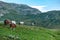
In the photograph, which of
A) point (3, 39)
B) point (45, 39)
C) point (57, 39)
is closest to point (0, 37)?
point (3, 39)

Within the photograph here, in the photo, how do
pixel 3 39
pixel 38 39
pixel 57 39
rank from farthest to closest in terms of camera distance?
pixel 57 39 → pixel 38 39 → pixel 3 39

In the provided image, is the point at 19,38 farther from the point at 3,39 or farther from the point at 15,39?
the point at 3,39

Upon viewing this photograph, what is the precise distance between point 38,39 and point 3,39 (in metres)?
6.99

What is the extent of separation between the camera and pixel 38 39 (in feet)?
114

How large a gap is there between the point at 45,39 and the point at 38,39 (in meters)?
1.99

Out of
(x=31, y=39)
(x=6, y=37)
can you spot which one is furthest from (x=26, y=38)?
(x=6, y=37)

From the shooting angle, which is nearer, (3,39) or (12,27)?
(3,39)

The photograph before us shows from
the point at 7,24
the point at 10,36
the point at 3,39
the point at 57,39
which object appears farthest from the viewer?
the point at 7,24

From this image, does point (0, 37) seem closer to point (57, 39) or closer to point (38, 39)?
point (38, 39)

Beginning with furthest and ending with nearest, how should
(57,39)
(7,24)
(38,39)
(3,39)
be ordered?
1. (7,24)
2. (57,39)
3. (38,39)
4. (3,39)

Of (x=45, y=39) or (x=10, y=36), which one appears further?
(x=45, y=39)

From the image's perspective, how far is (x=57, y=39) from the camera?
138 feet

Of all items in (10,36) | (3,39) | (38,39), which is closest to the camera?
(3,39)

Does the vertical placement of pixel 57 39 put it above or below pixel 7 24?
below
